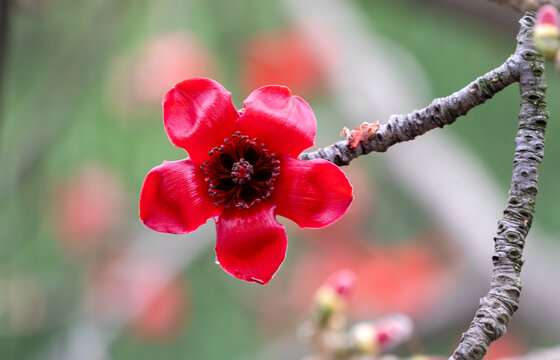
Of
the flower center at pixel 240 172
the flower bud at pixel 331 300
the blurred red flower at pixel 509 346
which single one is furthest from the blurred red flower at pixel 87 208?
the flower center at pixel 240 172

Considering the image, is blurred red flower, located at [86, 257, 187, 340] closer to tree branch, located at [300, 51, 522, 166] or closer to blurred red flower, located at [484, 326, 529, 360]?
blurred red flower, located at [484, 326, 529, 360]

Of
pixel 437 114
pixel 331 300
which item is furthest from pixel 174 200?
pixel 331 300

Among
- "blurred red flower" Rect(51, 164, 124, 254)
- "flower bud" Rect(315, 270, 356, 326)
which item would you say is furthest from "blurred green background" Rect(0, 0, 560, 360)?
"flower bud" Rect(315, 270, 356, 326)

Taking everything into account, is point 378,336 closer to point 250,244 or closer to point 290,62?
point 250,244

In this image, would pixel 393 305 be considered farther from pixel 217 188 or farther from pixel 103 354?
pixel 217 188

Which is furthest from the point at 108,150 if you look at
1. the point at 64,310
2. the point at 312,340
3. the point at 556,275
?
the point at 312,340

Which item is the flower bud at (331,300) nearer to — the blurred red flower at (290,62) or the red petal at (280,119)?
the red petal at (280,119)
